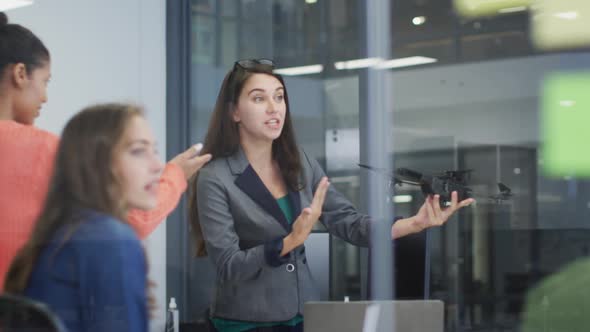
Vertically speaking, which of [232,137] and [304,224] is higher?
[232,137]

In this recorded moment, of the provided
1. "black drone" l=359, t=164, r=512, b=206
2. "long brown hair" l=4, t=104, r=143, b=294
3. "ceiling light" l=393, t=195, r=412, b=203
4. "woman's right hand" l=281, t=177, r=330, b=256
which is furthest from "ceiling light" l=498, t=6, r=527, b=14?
"long brown hair" l=4, t=104, r=143, b=294

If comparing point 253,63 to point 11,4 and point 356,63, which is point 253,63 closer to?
point 356,63

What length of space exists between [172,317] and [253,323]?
344 millimetres

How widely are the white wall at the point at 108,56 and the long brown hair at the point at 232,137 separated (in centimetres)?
19

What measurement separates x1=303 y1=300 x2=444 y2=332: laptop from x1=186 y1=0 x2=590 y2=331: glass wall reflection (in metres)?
0.90

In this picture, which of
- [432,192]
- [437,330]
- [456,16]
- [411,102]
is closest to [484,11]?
[456,16]

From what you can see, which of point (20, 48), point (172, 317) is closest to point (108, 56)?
point (20, 48)

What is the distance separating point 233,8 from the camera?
13.5ft

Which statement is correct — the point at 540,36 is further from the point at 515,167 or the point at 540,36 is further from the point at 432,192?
the point at 432,192

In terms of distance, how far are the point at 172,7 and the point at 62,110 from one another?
84 centimetres

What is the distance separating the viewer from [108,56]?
370 cm

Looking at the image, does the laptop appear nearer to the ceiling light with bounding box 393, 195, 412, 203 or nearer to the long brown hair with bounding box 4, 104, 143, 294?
the long brown hair with bounding box 4, 104, 143, 294

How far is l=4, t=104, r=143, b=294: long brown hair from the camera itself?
3055 mm

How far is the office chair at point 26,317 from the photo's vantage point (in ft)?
9.07
